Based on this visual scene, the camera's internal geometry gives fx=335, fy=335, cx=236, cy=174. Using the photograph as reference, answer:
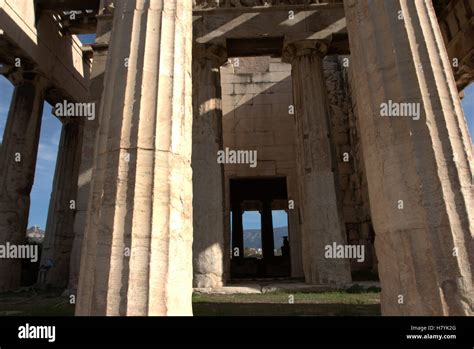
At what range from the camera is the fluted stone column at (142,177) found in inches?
154

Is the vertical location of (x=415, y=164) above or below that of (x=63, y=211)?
below

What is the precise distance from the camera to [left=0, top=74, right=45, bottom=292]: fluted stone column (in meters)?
12.9

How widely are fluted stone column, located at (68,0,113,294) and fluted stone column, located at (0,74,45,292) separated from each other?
3.81 m

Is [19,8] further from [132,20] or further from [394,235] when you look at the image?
[394,235]

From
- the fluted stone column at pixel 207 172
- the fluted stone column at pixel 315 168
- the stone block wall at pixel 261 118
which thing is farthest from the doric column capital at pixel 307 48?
the stone block wall at pixel 261 118

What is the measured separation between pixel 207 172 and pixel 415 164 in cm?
744

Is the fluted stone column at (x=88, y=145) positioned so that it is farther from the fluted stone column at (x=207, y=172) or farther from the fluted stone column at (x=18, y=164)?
the fluted stone column at (x=18, y=164)

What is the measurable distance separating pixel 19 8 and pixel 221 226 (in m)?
11.3

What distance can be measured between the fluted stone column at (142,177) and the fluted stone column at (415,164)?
9.16 ft

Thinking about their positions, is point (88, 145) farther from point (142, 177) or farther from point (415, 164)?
point (415, 164)

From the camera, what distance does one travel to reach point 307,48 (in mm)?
12305

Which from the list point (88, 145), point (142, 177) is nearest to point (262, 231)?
point (88, 145)

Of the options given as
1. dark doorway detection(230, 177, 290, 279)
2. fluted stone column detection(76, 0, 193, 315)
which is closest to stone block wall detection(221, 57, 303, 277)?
dark doorway detection(230, 177, 290, 279)

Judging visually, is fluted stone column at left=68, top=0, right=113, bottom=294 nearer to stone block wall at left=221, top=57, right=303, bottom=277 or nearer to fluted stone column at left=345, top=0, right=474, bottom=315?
stone block wall at left=221, top=57, right=303, bottom=277
